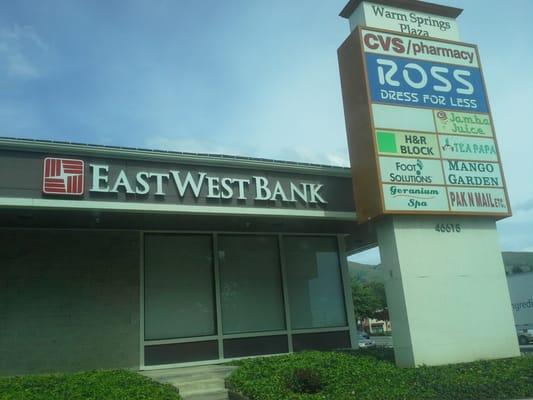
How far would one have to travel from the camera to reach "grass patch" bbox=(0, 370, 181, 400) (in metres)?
7.11

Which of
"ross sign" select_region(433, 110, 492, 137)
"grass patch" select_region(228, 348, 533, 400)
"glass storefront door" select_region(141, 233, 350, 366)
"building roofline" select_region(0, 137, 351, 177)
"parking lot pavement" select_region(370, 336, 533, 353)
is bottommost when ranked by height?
"parking lot pavement" select_region(370, 336, 533, 353)

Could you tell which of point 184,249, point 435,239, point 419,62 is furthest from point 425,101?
point 184,249

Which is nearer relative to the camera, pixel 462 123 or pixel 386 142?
pixel 386 142

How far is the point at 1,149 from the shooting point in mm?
8648

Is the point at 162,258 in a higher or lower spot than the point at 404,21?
lower

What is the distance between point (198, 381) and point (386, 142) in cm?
601

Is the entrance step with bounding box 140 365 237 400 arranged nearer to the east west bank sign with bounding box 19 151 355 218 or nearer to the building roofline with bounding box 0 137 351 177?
the east west bank sign with bounding box 19 151 355 218

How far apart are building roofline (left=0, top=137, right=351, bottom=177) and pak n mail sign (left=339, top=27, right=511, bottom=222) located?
0.98 m

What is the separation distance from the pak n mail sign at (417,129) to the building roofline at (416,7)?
2.84ft

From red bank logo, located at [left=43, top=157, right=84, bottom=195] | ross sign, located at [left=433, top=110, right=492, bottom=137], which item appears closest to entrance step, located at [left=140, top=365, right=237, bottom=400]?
red bank logo, located at [left=43, top=157, right=84, bottom=195]

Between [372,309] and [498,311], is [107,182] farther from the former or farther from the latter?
[372,309]

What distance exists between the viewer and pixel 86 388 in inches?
293

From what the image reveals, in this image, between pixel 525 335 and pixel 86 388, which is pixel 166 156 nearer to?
pixel 86 388

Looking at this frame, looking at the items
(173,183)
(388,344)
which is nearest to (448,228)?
(173,183)
